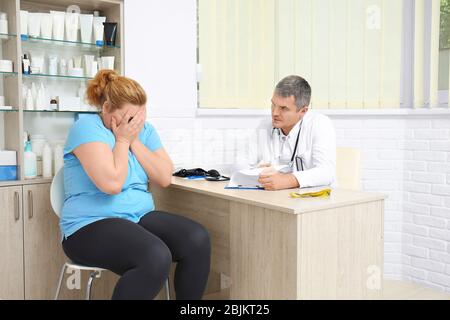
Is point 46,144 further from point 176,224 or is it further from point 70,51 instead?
point 176,224

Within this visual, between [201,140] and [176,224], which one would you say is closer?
[176,224]

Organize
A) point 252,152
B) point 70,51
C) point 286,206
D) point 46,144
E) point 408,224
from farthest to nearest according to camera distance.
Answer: point 408,224, point 252,152, point 70,51, point 46,144, point 286,206

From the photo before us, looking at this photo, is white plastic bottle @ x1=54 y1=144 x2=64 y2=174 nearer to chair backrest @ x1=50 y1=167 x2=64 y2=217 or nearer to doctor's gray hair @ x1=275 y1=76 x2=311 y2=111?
chair backrest @ x1=50 y1=167 x2=64 y2=217

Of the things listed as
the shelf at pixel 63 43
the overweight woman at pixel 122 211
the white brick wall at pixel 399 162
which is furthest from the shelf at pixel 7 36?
the white brick wall at pixel 399 162

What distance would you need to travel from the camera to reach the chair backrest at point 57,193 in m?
2.34

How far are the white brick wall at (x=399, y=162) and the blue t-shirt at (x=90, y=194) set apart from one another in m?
0.98

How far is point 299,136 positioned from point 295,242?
90 centimetres

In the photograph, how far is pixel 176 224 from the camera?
218 centimetres

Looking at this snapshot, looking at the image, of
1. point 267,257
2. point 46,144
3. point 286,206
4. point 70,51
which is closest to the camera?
point 286,206

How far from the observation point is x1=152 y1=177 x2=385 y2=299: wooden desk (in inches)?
74.5

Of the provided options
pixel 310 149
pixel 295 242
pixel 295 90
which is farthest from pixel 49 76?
pixel 295 242

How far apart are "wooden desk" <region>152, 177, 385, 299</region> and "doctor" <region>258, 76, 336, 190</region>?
0.35 meters

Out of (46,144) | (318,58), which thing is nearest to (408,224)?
(318,58)
